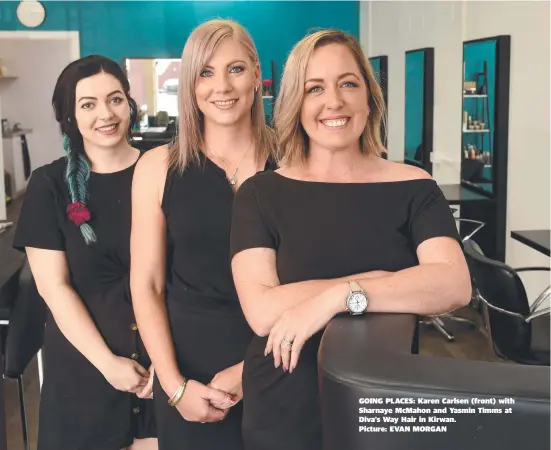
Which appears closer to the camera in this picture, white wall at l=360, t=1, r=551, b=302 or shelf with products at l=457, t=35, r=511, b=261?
white wall at l=360, t=1, r=551, b=302

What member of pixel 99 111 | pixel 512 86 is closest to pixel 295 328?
pixel 99 111

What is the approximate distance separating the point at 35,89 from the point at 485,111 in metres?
7.29

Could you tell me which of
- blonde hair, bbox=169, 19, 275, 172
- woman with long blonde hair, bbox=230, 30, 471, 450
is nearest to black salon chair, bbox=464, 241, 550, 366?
blonde hair, bbox=169, 19, 275, 172

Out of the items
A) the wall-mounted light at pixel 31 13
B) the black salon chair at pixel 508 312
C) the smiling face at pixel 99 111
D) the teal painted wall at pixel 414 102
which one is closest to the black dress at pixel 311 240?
the smiling face at pixel 99 111

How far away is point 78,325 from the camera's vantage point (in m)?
1.69

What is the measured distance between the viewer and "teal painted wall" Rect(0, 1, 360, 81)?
830cm

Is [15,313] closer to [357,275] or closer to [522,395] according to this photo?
[357,275]

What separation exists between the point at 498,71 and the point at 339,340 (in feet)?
13.2

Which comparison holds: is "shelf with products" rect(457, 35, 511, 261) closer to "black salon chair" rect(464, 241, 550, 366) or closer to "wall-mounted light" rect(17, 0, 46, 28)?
"black salon chair" rect(464, 241, 550, 366)

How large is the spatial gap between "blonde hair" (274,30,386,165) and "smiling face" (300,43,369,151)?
1 cm

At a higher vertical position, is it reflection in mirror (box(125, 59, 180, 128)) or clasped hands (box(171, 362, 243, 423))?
reflection in mirror (box(125, 59, 180, 128))

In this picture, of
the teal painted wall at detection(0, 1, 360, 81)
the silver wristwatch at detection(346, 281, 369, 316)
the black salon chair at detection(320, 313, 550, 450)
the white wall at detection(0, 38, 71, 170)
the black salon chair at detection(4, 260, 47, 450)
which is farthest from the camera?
the white wall at detection(0, 38, 71, 170)

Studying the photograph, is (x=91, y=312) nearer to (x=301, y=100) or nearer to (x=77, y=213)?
(x=77, y=213)

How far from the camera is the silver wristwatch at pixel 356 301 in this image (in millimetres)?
1068
